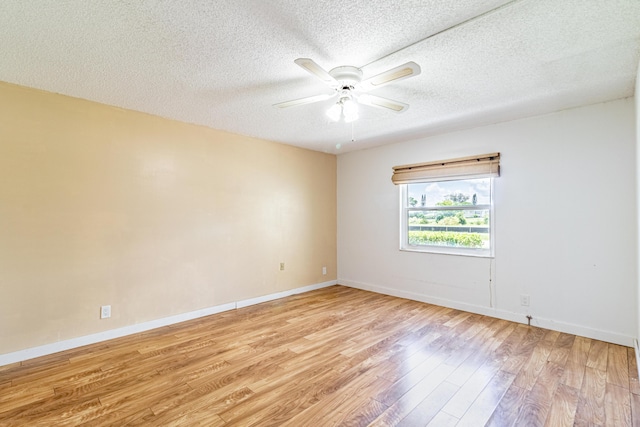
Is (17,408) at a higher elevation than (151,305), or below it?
below

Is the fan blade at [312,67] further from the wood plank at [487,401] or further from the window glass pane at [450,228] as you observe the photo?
the window glass pane at [450,228]

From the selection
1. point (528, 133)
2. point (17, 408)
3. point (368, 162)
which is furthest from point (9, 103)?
point (528, 133)

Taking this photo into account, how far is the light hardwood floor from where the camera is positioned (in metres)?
1.83

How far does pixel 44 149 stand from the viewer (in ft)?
8.73

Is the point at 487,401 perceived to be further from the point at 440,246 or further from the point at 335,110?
the point at 440,246

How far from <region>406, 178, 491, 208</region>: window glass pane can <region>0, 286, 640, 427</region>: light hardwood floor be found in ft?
4.99

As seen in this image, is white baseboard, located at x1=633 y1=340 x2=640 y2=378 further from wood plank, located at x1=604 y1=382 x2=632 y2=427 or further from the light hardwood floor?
wood plank, located at x1=604 y1=382 x2=632 y2=427

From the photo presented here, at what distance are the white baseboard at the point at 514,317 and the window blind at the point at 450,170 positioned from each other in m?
1.62

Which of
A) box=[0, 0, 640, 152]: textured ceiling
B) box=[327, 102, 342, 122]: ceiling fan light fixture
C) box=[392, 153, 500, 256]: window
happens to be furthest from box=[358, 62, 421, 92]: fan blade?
box=[392, 153, 500, 256]: window

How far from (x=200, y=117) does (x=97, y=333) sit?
94.9 inches

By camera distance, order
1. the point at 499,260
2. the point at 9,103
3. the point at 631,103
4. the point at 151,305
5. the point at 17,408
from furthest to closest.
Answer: the point at 499,260, the point at 151,305, the point at 631,103, the point at 9,103, the point at 17,408

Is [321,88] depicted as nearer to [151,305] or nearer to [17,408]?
[151,305]

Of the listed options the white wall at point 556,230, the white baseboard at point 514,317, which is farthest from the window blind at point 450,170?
the white baseboard at point 514,317

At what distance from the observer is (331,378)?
2254 millimetres
